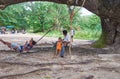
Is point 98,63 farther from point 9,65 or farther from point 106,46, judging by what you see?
point 106,46

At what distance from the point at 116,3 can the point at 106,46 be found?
15.7 ft

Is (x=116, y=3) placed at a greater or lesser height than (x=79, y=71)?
greater

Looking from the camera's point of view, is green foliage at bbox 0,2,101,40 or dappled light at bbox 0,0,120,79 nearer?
dappled light at bbox 0,0,120,79

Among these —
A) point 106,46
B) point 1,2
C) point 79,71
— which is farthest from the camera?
point 106,46

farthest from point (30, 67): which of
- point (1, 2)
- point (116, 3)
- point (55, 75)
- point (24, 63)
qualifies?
point (116, 3)

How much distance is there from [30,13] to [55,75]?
5360 centimetres

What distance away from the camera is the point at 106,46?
1816cm

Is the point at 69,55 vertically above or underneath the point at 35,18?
underneath

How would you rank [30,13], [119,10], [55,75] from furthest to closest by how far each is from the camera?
[30,13], [119,10], [55,75]

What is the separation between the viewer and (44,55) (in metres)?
14.1

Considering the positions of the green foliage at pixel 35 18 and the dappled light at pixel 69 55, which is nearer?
the dappled light at pixel 69 55

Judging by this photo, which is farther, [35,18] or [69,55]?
[35,18]

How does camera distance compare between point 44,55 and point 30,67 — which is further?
point 44,55

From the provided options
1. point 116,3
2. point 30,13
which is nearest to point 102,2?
point 116,3
